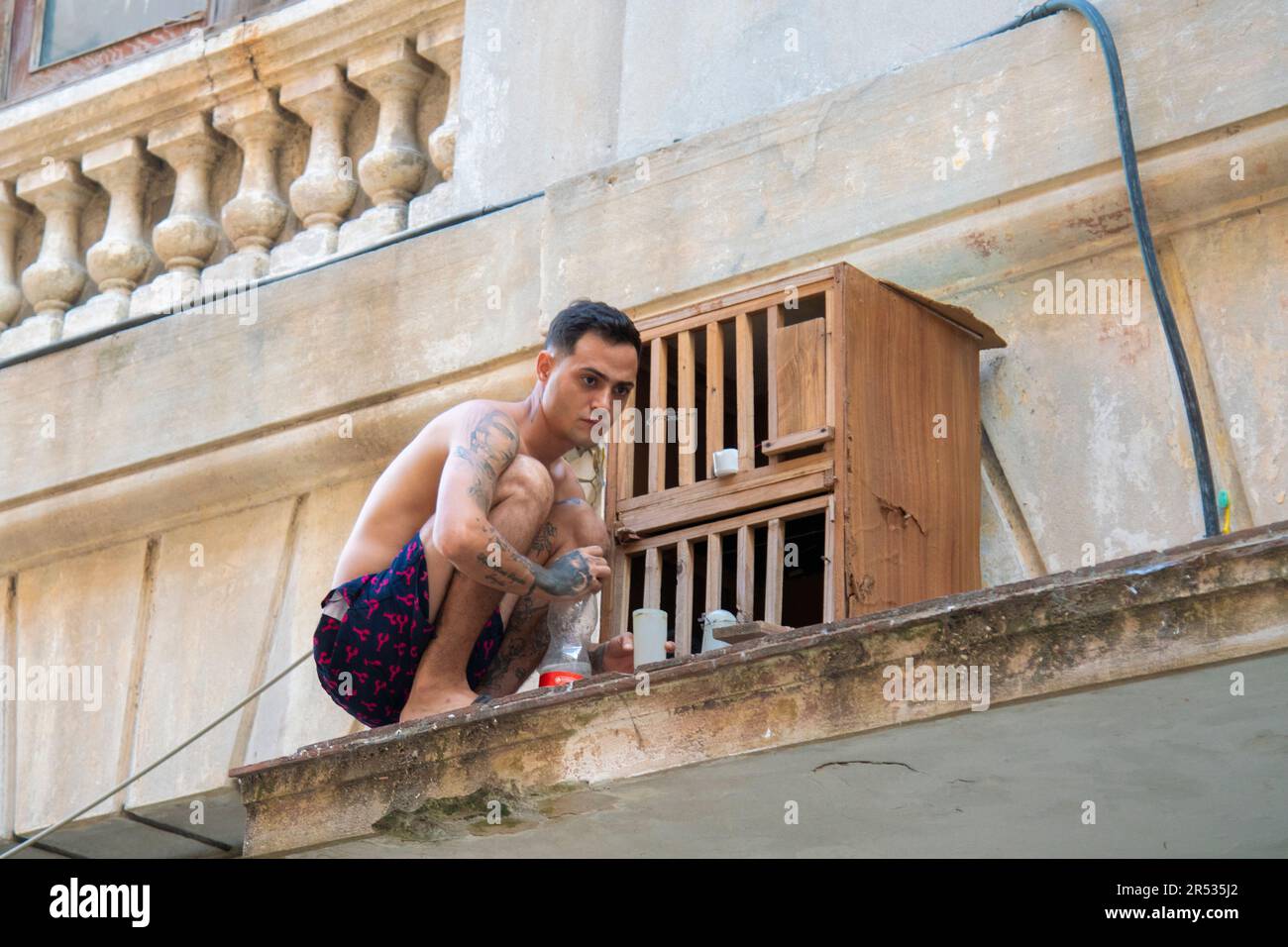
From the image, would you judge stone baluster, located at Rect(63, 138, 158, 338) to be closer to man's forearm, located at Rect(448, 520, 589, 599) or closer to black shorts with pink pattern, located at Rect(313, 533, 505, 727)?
black shorts with pink pattern, located at Rect(313, 533, 505, 727)

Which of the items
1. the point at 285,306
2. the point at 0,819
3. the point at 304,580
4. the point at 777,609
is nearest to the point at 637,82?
the point at 285,306

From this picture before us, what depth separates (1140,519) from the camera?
6.01 m

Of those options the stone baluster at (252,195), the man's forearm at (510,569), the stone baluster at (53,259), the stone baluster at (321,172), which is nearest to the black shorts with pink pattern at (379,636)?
the man's forearm at (510,569)

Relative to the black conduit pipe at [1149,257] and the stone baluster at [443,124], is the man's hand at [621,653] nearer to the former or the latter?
the black conduit pipe at [1149,257]

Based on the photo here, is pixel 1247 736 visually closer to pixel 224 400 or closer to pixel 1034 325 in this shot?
pixel 1034 325

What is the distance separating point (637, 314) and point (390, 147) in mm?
1364

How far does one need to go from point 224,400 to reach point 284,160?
99cm

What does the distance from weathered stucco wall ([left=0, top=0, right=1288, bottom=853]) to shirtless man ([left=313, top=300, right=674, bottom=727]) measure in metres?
1.03

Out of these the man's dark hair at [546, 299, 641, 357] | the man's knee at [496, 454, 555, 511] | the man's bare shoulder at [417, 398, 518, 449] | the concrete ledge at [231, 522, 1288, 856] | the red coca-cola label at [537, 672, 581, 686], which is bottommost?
the concrete ledge at [231, 522, 1288, 856]

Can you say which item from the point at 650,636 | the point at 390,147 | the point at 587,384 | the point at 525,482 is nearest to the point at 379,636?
the point at 525,482

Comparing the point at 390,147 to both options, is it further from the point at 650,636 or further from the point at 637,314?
the point at 650,636

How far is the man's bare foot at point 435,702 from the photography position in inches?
228

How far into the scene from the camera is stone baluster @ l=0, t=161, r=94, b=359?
8.52 m

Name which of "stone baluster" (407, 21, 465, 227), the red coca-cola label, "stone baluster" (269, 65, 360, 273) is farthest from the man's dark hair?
"stone baluster" (269, 65, 360, 273)
